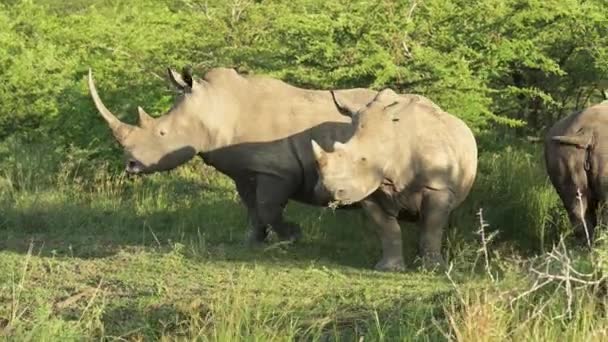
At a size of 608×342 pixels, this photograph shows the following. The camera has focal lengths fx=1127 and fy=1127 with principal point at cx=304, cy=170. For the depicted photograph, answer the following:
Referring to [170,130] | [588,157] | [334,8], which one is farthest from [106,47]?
[588,157]

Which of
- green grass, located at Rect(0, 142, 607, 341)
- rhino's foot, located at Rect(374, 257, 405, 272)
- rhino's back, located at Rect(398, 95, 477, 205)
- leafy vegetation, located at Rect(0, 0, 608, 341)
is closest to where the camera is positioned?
green grass, located at Rect(0, 142, 607, 341)

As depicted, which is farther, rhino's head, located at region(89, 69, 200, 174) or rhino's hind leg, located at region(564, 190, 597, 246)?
rhino's head, located at region(89, 69, 200, 174)

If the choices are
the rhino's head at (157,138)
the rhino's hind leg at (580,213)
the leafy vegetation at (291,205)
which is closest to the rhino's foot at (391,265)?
the leafy vegetation at (291,205)

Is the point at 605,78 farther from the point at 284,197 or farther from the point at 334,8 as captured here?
the point at 284,197

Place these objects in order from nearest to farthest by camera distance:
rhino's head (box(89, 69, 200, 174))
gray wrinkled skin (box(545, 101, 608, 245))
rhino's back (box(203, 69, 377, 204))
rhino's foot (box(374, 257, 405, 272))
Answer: rhino's foot (box(374, 257, 405, 272)) → gray wrinkled skin (box(545, 101, 608, 245)) → rhino's back (box(203, 69, 377, 204)) → rhino's head (box(89, 69, 200, 174))

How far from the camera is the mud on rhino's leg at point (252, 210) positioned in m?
8.64

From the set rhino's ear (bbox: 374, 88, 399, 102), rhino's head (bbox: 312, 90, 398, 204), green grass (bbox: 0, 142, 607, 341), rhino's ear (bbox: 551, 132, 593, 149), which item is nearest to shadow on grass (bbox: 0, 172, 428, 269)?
green grass (bbox: 0, 142, 607, 341)

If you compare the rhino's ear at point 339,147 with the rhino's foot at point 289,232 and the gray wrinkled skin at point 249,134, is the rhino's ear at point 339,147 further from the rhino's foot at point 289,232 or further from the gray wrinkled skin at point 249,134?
the rhino's foot at point 289,232

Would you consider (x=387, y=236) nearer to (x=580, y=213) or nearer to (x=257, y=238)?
(x=257, y=238)

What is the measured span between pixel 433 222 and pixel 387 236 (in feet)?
1.11

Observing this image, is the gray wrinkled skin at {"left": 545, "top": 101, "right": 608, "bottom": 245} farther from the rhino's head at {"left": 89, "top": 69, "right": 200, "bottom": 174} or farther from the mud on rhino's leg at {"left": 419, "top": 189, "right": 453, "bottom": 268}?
the rhino's head at {"left": 89, "top": 69, "right": 200, "bottom": 174}

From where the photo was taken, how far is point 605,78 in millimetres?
11336

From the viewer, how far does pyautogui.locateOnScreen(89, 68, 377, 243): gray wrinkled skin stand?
839cm

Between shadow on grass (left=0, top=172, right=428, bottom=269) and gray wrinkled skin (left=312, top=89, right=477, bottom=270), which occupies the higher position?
gray wrinkled skin (left=312, top=89, right=477, bottom=270)
